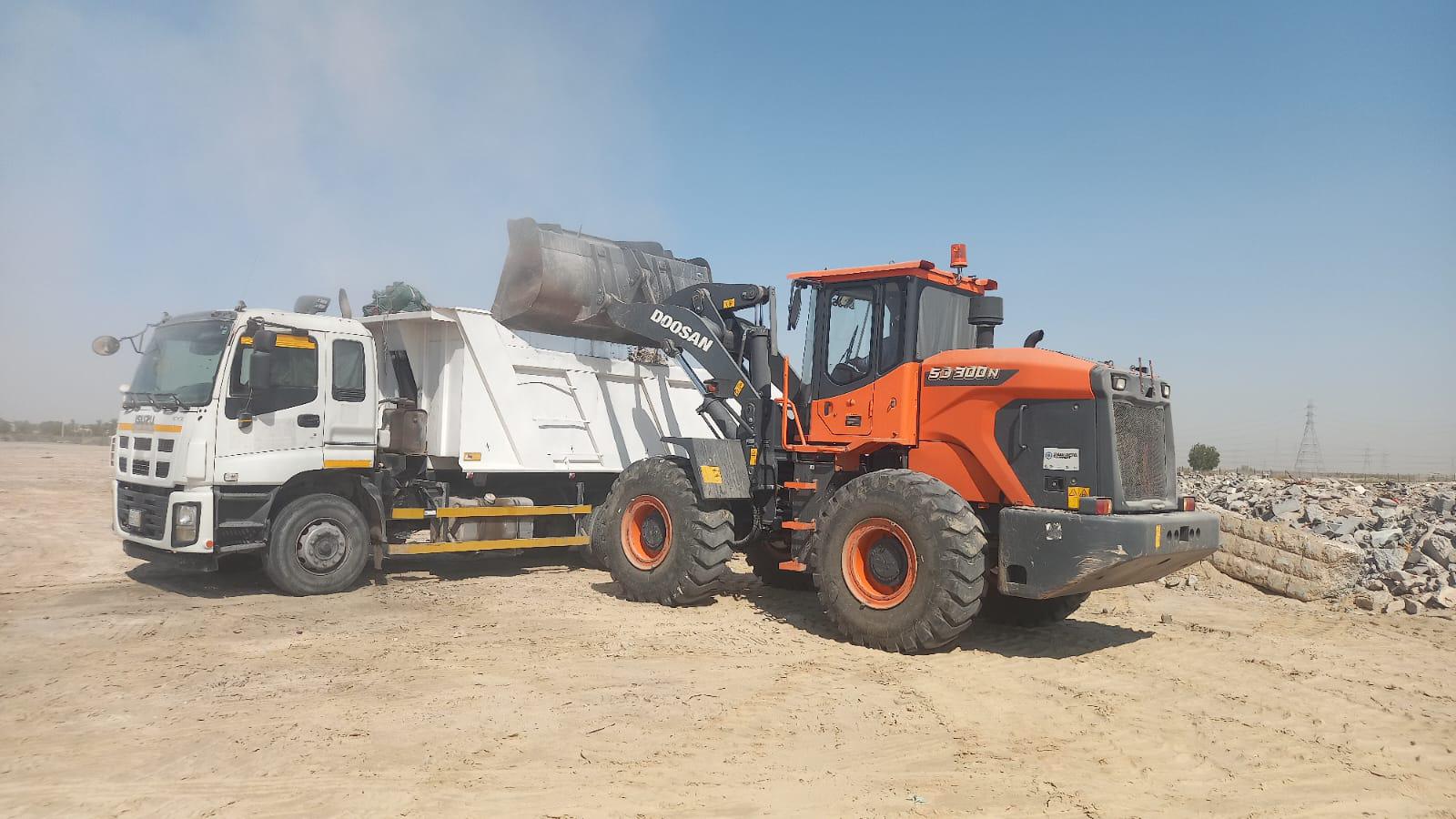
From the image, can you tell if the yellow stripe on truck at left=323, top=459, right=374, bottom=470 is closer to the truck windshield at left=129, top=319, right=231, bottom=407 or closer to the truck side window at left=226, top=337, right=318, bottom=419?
the truck side window at left=226, top=337, right=318, bottom=419

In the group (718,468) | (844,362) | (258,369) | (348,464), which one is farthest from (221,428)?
(844,362)

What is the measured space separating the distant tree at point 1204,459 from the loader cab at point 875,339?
1599 inches

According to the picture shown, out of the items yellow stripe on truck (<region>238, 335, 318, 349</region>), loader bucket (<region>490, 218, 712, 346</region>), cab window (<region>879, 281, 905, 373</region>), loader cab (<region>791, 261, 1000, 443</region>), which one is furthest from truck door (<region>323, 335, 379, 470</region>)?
cab window (<region>879, 281, 905, 373</region>)

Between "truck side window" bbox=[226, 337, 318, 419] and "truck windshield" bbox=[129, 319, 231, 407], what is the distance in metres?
0.19

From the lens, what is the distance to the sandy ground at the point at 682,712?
4.76 meters

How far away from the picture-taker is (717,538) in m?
9.42

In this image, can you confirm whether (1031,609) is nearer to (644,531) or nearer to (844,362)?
(844,362)

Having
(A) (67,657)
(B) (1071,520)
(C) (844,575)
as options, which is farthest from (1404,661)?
(A) (67,657)

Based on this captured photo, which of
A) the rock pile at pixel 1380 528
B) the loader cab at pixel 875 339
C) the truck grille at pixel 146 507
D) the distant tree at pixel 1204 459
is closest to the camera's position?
the loader cab at pixel 875 339

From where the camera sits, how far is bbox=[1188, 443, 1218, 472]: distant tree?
4544 centimetres

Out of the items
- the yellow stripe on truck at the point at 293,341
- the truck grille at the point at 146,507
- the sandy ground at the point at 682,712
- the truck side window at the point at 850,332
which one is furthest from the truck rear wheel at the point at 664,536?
the truck grille at the point at 146,507

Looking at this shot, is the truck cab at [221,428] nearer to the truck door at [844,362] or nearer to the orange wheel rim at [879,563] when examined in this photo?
the truck door at [844,362]

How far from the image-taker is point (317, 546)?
977cm

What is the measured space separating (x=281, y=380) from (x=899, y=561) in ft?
19.8
